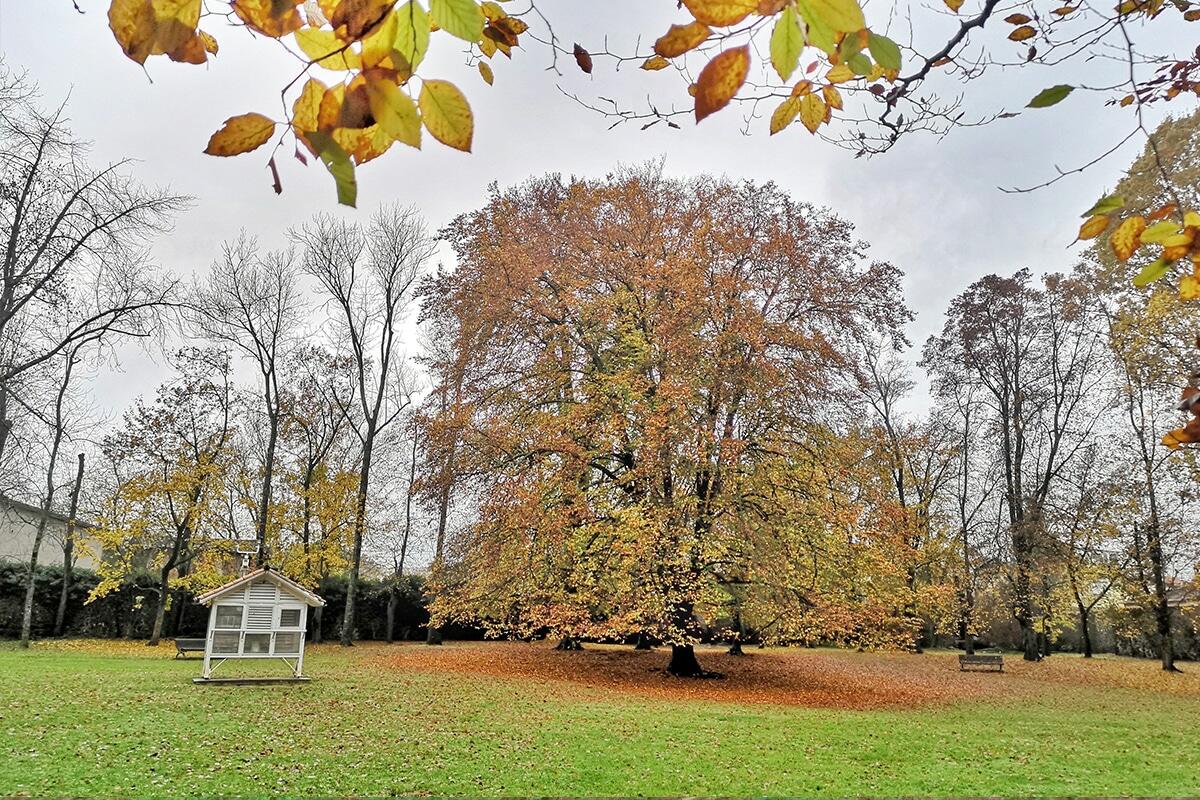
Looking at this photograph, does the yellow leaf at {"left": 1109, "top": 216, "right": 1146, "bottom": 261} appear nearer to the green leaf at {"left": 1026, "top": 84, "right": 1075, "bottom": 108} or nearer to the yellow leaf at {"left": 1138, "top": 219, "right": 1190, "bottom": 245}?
the yellow leaf at {"left": 1138, "top": 219, "right": 1190, "bottom": 245}

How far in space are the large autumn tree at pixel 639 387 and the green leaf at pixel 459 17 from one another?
11.3 meters

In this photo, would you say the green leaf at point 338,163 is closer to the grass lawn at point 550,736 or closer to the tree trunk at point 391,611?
the grass lawn at point 550,736

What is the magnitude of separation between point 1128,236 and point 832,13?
115 cm

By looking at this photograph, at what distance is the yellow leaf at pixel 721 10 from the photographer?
0.73 meters

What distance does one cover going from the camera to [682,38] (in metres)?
0.85

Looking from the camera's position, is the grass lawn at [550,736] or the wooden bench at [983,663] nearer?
the grass lawn at [550,736]

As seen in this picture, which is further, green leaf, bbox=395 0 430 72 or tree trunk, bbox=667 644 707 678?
tree trunk, bbox=667 644 707 678

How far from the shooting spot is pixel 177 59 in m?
0.75

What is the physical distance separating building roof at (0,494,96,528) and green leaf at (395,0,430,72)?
63.4 feet

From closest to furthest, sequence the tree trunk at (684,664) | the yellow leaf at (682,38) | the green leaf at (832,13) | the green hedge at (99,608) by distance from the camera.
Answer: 1. the green leaf at (832,13)
2. the yellow leaf at (682,38)
3. the tree trunk at (684,664)
4. the green hedge at (99,608)

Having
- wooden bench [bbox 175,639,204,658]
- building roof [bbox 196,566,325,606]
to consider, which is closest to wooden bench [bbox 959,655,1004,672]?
building roof [bbox 196,566,325,606]

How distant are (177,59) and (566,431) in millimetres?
13329

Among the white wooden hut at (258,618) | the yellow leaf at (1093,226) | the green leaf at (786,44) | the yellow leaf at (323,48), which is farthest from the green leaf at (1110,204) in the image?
the white wooden hut at (258,618)

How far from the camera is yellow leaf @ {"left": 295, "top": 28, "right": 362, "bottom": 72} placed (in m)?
0.74
